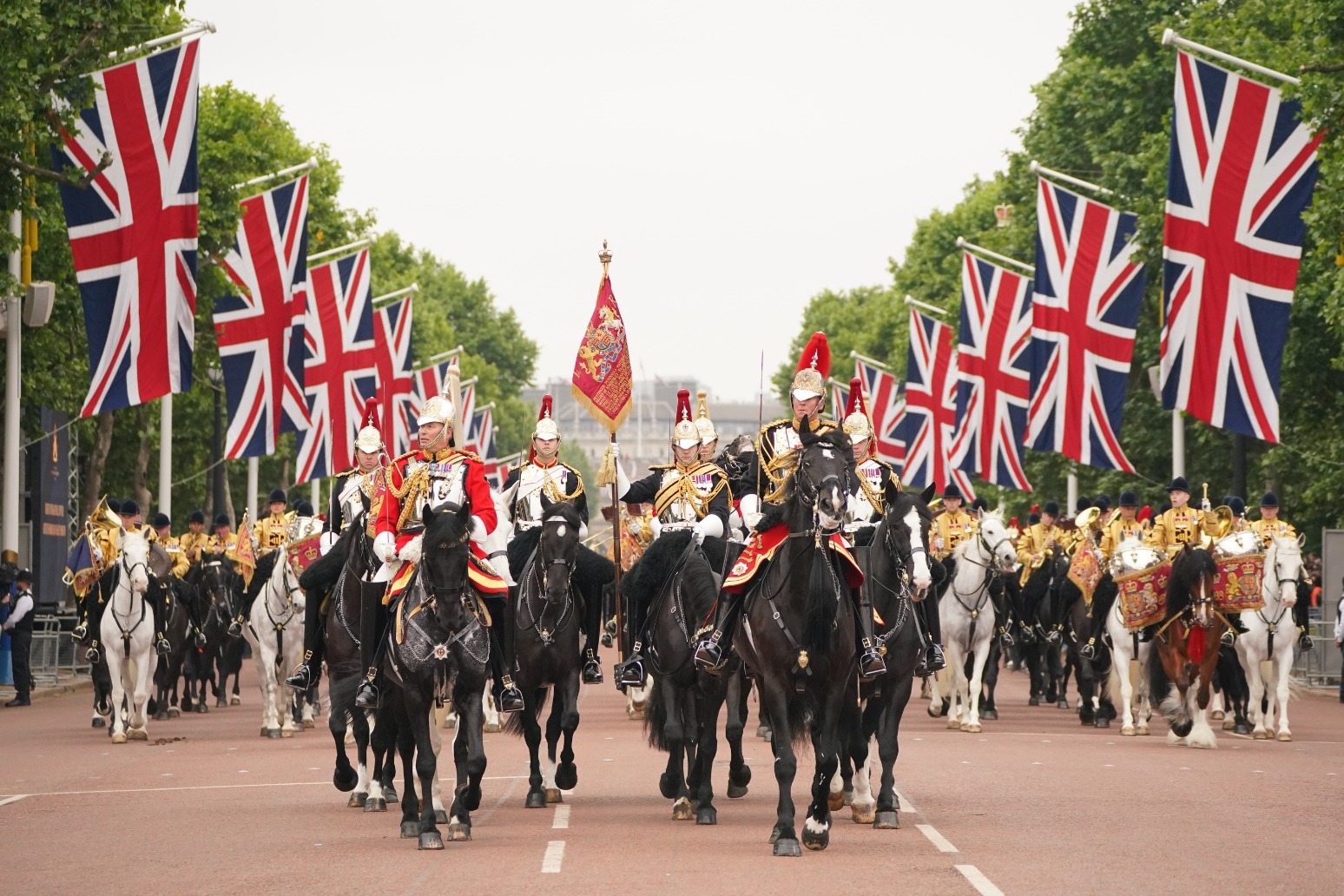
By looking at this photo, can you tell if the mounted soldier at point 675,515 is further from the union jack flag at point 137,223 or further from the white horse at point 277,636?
the union jack flag at point 137,223

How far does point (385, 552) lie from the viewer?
1488 centimetres

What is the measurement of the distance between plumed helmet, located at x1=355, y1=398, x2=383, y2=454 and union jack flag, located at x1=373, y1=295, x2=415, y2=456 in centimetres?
2875

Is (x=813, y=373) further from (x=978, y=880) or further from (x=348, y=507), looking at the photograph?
(x=348, y=507)

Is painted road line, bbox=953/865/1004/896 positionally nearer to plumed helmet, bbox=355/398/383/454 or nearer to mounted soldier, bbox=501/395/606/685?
mounted soldier, bbox=501/395/606/685

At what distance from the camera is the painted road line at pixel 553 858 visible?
1303 cm

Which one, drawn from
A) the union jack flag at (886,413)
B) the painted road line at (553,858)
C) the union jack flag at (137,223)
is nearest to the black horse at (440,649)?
the painted road line at (553,858)

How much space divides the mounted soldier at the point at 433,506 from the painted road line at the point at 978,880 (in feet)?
12.2

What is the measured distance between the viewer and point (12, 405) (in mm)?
35844

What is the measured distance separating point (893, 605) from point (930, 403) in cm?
3524

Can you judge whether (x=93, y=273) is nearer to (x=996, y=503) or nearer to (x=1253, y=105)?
(x=1253, y=105)

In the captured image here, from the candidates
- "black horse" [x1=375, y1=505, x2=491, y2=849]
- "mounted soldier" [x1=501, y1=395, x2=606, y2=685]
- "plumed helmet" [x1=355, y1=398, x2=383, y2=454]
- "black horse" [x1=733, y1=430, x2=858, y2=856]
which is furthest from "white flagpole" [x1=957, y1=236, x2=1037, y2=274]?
"black horse" [x1=375, y1=505, x2=491, y2=849]

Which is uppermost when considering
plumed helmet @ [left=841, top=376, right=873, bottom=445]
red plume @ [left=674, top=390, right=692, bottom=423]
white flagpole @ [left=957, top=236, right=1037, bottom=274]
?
white flagpole @ [left=957, top=236, right=1037, bottom=274]

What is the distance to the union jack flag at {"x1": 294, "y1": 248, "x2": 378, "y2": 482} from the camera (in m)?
44.0

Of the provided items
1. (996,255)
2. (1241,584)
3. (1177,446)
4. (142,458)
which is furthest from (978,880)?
(996,255)
